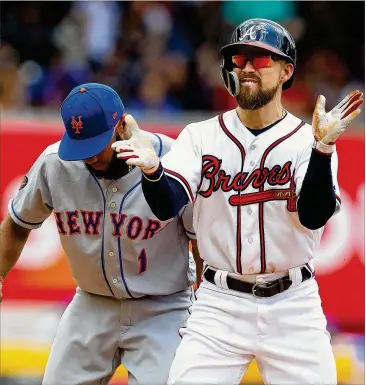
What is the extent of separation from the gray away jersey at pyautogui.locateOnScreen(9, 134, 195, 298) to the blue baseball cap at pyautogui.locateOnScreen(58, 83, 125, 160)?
244mm

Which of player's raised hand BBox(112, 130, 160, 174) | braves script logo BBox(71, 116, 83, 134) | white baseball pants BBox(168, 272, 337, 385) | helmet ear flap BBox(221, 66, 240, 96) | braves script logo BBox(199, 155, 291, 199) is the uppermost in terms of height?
helmet ear flap BBox(221, 66, 240, 96)

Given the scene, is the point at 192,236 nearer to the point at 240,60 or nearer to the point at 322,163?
the point at 240,60

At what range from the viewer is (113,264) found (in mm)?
5246

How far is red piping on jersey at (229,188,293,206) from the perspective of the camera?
15.4 feet

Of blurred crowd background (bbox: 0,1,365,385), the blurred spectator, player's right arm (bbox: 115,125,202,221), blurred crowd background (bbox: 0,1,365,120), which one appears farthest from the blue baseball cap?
the blurred spectator

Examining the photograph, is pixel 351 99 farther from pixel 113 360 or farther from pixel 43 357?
pixel 43 357

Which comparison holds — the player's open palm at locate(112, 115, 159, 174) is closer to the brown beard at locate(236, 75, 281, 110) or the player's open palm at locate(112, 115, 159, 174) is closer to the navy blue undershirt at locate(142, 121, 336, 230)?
the navy blue undershirt at locate(142, 121, 336, 230)

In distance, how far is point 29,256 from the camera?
28.1ft

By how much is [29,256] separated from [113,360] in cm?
330

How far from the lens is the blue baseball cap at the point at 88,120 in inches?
197

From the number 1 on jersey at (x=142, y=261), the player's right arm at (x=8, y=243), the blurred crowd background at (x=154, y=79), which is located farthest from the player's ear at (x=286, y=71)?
the blurred crowd background at (x=154, y=79)

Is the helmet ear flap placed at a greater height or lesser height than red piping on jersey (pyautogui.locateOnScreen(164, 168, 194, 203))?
greater

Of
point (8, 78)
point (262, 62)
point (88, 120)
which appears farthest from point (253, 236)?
point (8, 78)

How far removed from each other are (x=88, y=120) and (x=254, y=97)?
82cm
